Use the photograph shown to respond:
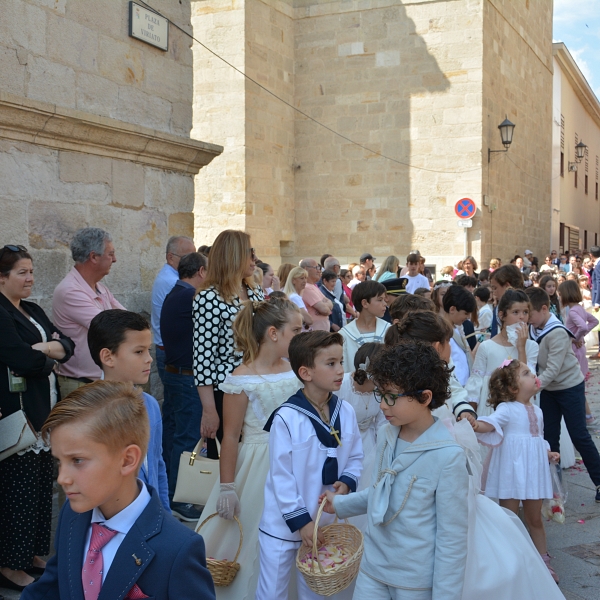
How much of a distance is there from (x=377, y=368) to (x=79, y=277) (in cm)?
257

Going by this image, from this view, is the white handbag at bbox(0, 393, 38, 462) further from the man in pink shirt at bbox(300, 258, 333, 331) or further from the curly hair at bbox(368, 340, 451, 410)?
the man in pink shirt at bbox(300, 258, 333, 331)

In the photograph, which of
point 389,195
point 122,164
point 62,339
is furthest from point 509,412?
point 389,195

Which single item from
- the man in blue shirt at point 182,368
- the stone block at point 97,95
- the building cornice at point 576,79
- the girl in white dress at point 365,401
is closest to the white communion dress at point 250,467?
the girl in white dress at point 365,401

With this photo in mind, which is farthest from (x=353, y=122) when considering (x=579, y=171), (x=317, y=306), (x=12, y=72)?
(x=579, y=171)

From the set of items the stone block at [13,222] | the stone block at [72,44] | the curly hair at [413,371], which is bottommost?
the curly hair at [413,371]

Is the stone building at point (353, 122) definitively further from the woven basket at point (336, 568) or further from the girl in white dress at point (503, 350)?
the woven basket at point (336, 568)

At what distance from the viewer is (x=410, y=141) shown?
15992mm

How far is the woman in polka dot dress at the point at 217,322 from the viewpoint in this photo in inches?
159

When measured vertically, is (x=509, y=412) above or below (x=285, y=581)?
above

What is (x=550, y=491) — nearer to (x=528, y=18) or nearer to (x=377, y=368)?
(x=377, y=368)

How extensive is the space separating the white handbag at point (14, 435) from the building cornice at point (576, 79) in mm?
23989

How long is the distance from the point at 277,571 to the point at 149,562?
1345mm

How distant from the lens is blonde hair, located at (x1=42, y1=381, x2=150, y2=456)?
176 cm

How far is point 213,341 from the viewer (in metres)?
4.08
